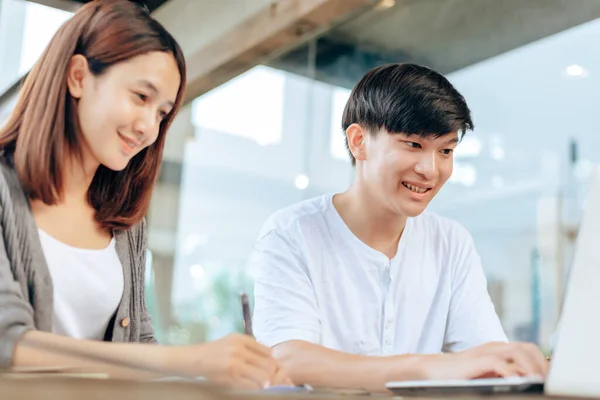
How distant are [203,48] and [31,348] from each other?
131 inches

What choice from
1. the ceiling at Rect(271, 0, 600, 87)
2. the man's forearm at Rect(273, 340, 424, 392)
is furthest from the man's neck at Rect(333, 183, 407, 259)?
the ceiling at Rect(271, 0, 600, 87)

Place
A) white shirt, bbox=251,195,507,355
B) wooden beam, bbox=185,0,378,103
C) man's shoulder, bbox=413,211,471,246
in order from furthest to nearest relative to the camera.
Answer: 1. wooden beam, bbox=185,0,378,103
2. man's shoulder, bbox=413,211,471,246
3. white shirt, bbox=251,195,507,355

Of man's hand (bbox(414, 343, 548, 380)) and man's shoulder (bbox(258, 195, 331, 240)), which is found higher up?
man's shoulder (bbox(258, 195, 331, 240))

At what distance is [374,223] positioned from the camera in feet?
4.80

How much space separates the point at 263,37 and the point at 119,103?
109 inches

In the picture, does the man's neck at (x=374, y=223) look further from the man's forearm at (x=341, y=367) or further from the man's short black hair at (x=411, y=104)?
the man's forearm at (x=341, y=367)

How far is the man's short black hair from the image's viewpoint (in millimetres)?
1407

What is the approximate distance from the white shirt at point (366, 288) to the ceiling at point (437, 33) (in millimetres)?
1949

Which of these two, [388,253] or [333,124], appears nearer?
[388,253]

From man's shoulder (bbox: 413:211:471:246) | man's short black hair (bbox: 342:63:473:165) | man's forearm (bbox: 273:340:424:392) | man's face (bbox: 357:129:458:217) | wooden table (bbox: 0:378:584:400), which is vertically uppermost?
man's short black hair (bbox: 342:63:473:165)

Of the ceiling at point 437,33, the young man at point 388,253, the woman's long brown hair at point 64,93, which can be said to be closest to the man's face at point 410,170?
the young man at point 388,253

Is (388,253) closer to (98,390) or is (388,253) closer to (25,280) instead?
(25,280)

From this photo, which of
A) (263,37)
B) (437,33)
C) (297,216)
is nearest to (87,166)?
(297,216)

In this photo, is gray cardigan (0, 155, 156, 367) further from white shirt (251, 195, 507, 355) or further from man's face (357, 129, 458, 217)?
man's face (357, 129, 458, 217)
